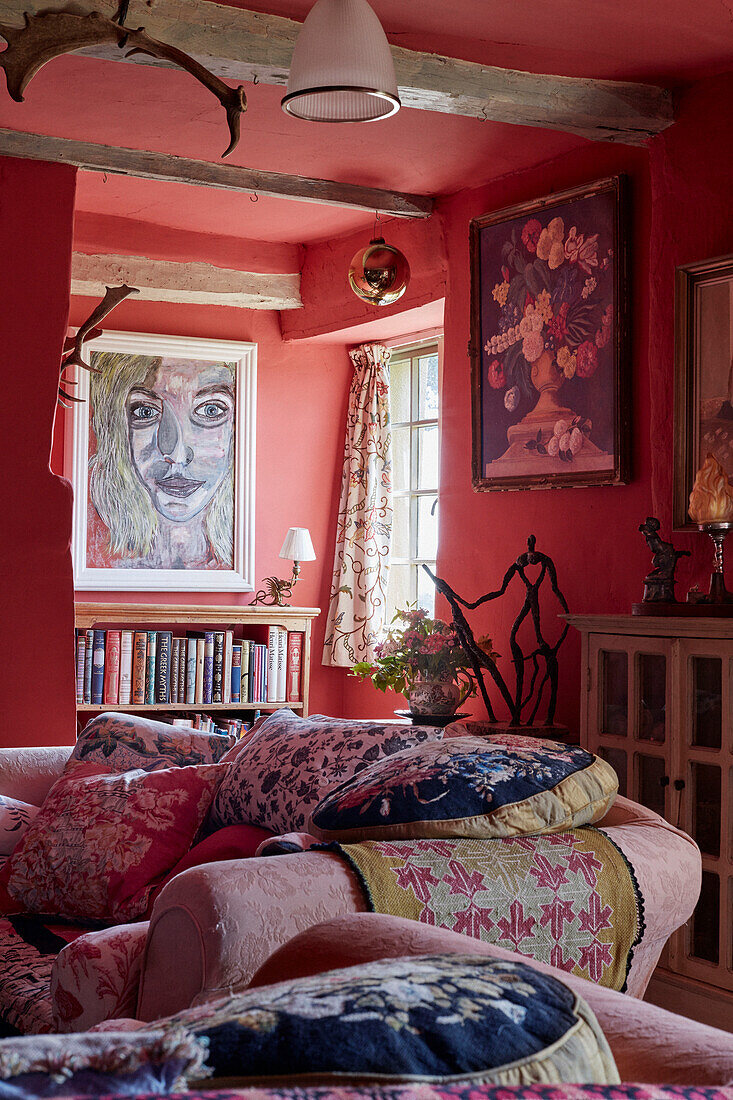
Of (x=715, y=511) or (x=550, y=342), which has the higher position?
(x=550, y=342)

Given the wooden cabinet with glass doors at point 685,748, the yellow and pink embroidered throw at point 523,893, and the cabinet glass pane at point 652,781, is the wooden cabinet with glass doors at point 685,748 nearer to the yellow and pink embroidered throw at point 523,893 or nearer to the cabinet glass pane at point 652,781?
the cabinet glass pane at point 652,781

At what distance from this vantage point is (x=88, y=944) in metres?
1.85

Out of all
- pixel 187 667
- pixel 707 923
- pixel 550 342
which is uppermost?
pixel 550 342

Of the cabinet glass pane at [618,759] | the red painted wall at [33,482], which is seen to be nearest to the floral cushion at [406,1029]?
the cabinet glass pane at [618,759]

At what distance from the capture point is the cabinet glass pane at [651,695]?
131 inches

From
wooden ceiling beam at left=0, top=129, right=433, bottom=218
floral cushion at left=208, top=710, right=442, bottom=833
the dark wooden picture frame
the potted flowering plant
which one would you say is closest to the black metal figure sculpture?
the potted flowering plant

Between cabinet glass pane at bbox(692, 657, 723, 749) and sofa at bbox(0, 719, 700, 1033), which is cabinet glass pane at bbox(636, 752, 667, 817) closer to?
cabinet glass pane at bbox(692, 657, 723, 749)

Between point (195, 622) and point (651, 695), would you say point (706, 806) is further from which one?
point (195, 622)

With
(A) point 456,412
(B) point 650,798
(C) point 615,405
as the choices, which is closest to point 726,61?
(C) point 615,405

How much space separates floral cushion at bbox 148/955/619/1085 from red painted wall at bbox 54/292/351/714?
560 centimetres

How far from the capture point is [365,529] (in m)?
6.39

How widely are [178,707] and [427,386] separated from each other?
2.28m

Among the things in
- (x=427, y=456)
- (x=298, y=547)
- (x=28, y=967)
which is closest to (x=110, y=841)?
(x=28, y=967)

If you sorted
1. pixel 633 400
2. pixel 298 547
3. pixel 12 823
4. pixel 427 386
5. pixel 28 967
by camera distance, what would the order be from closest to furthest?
1. pixel 28 967
2. pixel 12 823
3. pixel 633 400
4. pixel 298 547
5. pixel 427 386
